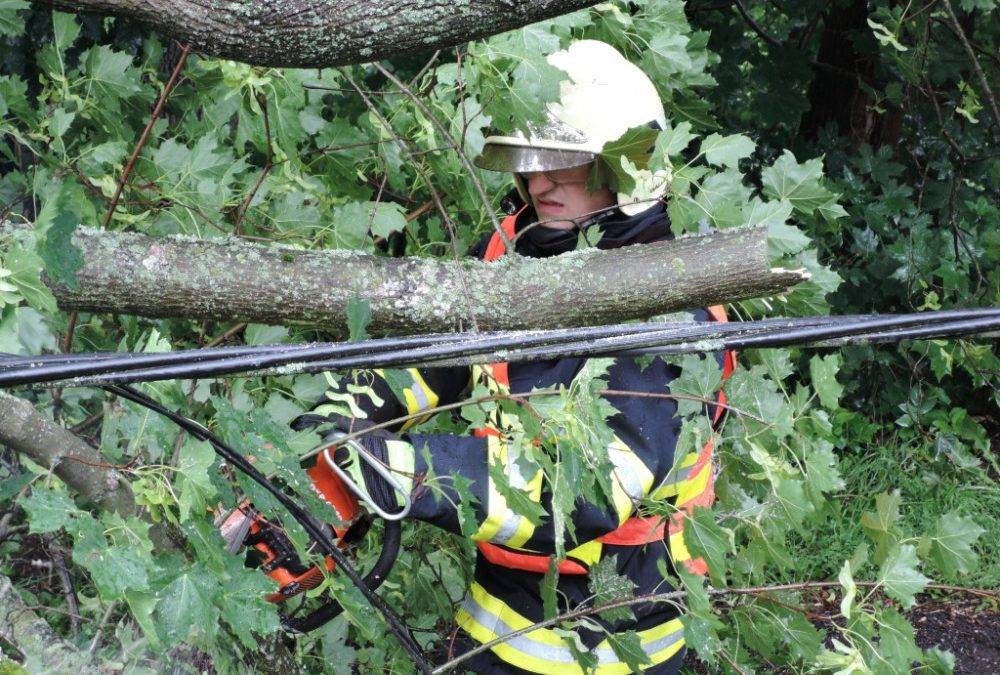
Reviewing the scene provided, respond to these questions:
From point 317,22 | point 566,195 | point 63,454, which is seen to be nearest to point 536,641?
point 566,195

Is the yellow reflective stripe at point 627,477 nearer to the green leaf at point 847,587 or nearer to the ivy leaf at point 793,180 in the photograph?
the green leaf at point 847,587

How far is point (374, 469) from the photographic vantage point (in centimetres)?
217

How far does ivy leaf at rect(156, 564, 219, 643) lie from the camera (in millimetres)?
1672

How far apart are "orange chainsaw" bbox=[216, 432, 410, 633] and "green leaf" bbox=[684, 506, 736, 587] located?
0.59m

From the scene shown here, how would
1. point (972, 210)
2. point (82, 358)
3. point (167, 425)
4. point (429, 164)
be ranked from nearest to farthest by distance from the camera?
1. point (82, 358)
2. point (167, 425)
3. point (429, 164)
4. point (972, 210)

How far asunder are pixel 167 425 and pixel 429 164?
133 centimetres

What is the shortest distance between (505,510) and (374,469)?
30cm

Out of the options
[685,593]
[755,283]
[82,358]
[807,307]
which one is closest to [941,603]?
[807,307]

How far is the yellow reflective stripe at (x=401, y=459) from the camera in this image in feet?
7.07

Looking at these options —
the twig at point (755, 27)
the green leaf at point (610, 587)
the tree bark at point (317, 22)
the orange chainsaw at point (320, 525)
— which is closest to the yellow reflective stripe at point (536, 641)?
the green leaf at point (610, 587)

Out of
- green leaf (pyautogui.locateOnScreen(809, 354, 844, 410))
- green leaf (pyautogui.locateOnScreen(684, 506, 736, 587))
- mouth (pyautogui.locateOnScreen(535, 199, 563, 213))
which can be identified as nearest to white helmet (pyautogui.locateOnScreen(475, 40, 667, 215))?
mouth (pyautogui.locateOnScreen(535, 199, 563, 213))

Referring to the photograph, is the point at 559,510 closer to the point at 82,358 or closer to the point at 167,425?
the point at 167,425

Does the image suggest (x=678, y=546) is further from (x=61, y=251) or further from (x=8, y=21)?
(x=8, y=21)

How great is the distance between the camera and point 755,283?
189 cm
